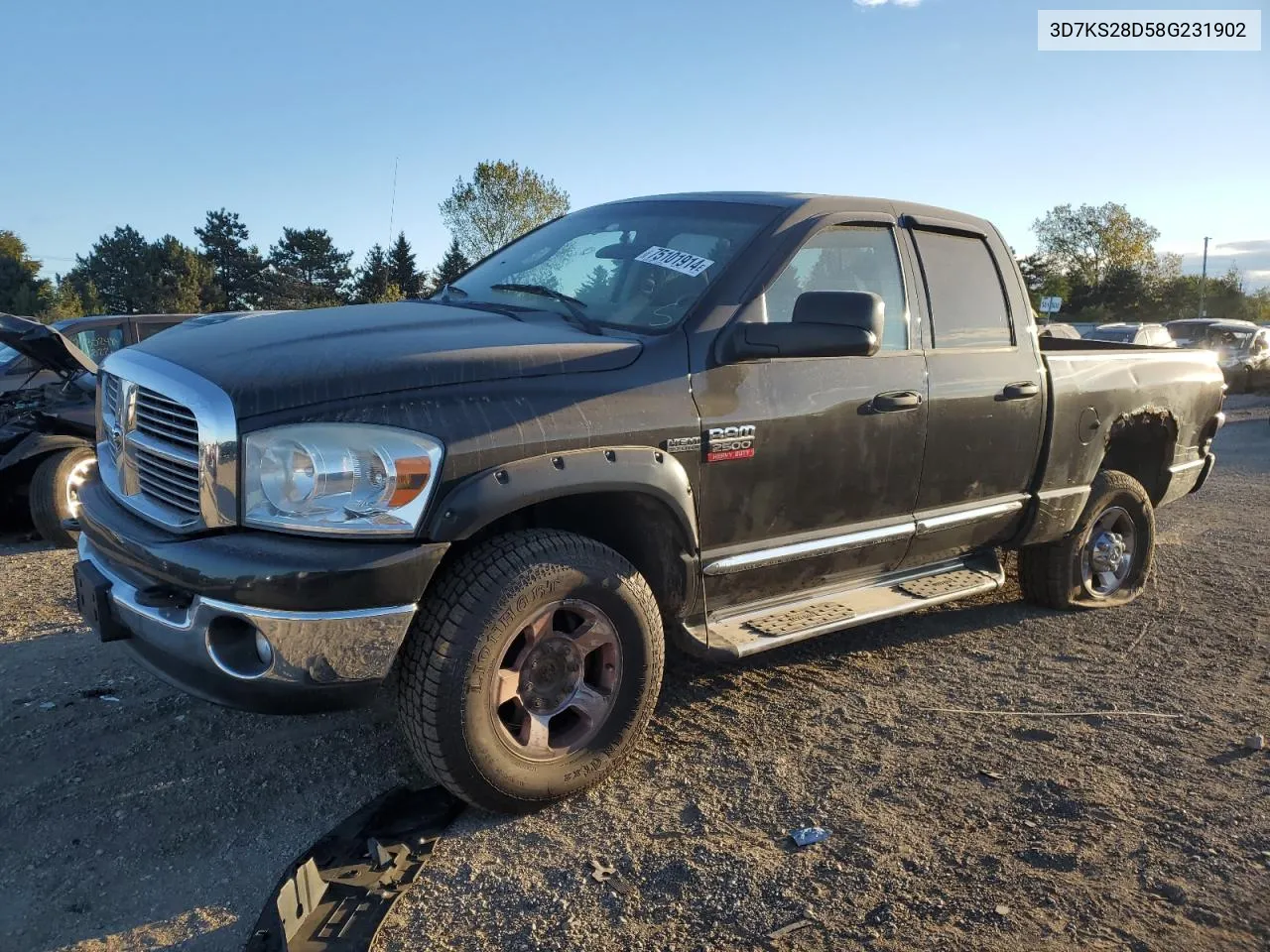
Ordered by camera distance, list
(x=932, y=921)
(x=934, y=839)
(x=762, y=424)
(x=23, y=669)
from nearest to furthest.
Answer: (x=932, y=921), (x=934, y=839), (x=762, y=424), (x=23, y=669)

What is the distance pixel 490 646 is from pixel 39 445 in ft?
17.8

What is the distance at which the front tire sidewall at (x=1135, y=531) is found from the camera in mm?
5001

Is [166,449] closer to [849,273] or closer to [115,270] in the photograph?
[849,273]

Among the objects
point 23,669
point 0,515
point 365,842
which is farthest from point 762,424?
point 0,515

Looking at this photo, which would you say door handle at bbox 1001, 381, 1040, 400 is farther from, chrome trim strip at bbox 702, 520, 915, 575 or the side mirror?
the side mirror

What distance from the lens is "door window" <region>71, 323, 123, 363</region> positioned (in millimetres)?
8180

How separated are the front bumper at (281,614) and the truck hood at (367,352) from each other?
16.4 inches

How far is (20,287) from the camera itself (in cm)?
5028

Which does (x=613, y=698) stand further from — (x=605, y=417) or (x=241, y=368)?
(x=241, y=368)

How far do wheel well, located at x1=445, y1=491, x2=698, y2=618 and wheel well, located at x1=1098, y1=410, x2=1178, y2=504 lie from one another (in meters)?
3.18

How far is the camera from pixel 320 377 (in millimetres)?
2600

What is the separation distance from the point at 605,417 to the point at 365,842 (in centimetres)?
143

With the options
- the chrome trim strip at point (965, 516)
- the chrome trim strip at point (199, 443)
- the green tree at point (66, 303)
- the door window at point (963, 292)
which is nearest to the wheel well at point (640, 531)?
the chrome trim strip at point (199, 443)

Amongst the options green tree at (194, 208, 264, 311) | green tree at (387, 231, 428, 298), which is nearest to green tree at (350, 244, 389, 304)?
green tree at (387, 231, 428, 298)
